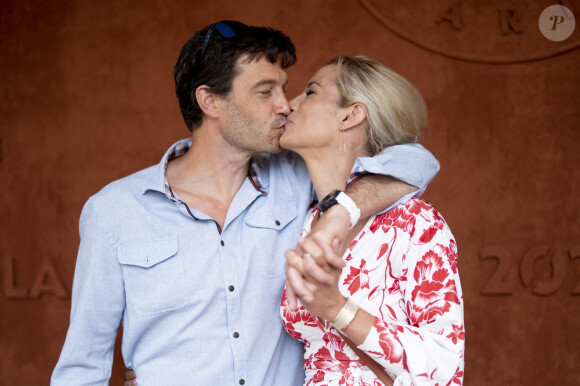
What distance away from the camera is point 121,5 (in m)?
3.45

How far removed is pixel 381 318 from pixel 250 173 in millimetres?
806

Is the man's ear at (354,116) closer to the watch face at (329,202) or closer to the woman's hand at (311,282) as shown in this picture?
the watch face at (329,202)

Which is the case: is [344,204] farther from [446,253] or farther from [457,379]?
[457,379]

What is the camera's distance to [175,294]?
6.17 ft

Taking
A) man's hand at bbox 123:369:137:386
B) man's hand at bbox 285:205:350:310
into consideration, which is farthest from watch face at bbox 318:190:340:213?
man's hand at bbox 123:369:137:386

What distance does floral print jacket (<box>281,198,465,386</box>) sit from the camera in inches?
59.1

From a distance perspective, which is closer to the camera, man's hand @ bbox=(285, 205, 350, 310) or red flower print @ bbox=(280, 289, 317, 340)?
man's hand @ bbox=(285, 205, 350, 310)

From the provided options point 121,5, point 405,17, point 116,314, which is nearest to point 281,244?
point 116,314

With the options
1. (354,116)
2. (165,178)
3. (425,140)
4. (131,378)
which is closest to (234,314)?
(131,378)

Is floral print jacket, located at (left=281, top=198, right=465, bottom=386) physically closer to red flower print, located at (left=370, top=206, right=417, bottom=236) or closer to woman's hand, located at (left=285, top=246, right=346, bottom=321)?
red flower print, located at (left=370, top=206, right=417, bottom=236)

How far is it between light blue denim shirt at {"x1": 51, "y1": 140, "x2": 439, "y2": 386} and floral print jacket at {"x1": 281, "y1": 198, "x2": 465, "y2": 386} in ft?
0.43

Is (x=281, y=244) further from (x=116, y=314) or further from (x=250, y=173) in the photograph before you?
(x=116, y=314)

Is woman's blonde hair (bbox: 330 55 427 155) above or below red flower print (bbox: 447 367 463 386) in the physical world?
above

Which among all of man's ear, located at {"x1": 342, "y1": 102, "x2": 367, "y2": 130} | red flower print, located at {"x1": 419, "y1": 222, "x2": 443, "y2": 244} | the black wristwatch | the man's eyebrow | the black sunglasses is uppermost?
the black sunglasses
